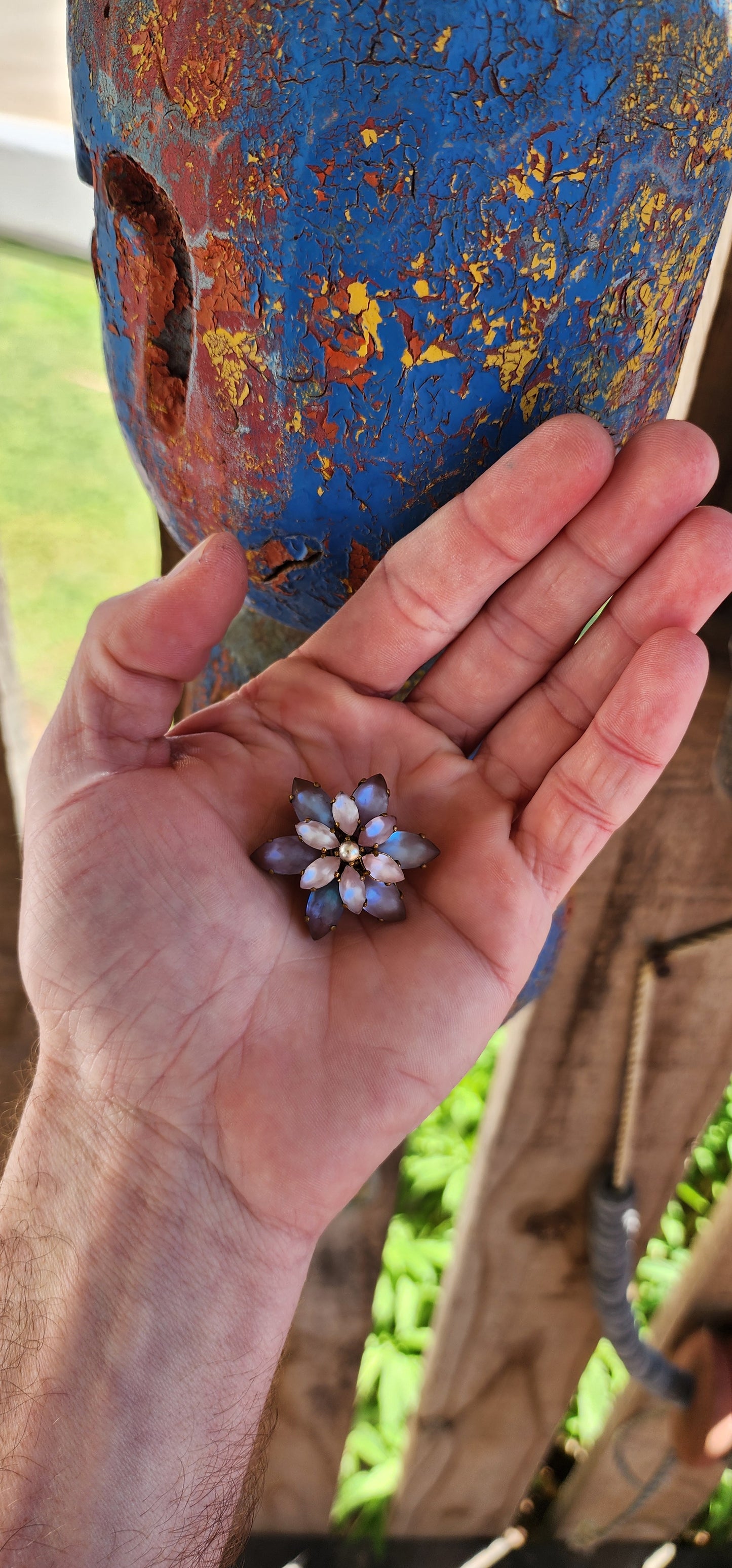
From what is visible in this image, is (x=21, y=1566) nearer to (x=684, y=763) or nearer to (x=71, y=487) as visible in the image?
(x=684, y=763)

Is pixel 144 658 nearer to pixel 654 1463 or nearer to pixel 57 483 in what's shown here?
pixel 654 1463

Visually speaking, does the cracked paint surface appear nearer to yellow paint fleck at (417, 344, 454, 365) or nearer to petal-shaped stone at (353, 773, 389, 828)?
yellow paint fleck at (417, 344, 454, 365)

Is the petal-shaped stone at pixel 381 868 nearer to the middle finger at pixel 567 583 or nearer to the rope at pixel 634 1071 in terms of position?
the middle finger at pixel 567 583

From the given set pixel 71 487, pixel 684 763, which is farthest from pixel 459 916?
pixel 71 487

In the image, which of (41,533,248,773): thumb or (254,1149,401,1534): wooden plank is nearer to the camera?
(41,533,248,773): thumb

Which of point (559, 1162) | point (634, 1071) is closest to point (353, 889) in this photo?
point (634, 1071)

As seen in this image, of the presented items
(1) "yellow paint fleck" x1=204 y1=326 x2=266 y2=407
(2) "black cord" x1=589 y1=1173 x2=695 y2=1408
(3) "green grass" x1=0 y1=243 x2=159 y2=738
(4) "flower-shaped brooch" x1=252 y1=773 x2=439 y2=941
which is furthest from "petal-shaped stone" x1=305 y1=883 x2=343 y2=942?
(3) "green grass" x1=0 y1=243 x2=159 y2=738

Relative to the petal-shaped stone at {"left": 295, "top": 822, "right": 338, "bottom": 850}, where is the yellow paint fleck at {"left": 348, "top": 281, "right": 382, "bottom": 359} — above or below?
above
